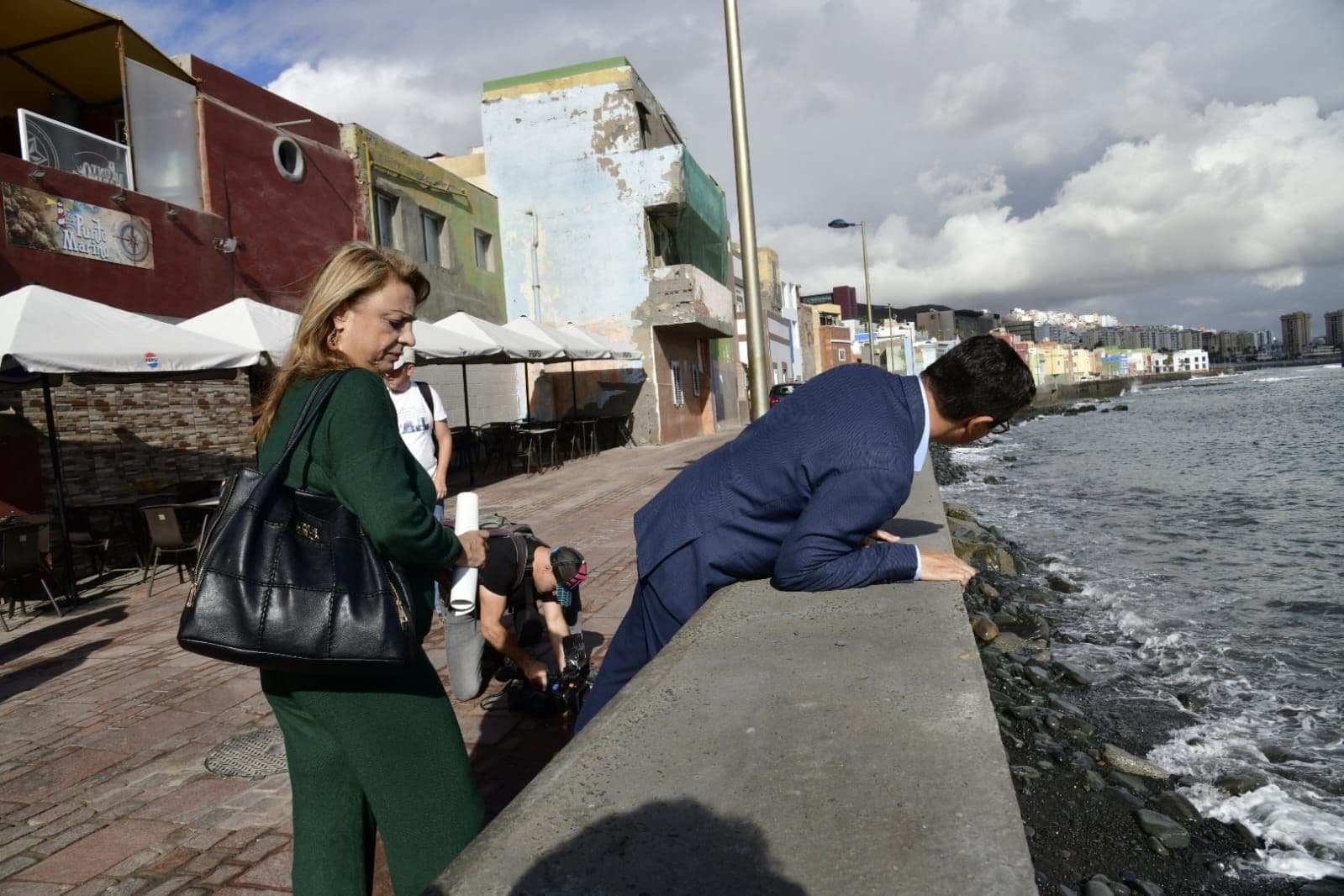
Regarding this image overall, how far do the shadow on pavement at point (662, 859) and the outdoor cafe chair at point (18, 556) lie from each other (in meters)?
6.59

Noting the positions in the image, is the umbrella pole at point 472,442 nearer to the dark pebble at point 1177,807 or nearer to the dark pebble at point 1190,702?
the dark pebble at point 1190,702

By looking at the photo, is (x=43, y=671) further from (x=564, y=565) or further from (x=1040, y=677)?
(x=1040, y=677)

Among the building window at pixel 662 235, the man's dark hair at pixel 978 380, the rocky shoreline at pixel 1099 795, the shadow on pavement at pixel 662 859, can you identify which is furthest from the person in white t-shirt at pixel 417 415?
Result: the building window at pixel 662 235

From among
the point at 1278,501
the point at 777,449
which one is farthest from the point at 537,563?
the point at 1278,501

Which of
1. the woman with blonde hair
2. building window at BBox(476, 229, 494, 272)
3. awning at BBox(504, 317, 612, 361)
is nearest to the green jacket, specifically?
the woman with blonde hair

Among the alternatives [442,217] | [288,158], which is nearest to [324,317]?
[288,158]

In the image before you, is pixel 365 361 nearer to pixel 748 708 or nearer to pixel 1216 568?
pixel 748 708

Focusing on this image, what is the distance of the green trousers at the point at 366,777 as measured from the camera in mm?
1657

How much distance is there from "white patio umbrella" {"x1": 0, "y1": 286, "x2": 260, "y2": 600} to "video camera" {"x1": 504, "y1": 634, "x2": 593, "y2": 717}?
4.43 meters

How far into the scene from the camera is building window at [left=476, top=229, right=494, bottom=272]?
19.3 metres

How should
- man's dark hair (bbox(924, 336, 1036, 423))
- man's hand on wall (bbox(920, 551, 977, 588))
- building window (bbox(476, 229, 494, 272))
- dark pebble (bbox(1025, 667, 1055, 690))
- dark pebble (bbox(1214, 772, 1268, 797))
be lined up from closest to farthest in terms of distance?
1. man's dark hair (bbox(924, 336, 1036, 423))
2. man's hand on wall (bbox(920, 551, 977, 588))
3. dark pebble (bbox(1214, 772, 1268, 797))
4. dark pebble (bbox(1025, 667, 1055, 690))
5. building window (bbox(476, 229, 494, 272))

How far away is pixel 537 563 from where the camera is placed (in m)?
3.23

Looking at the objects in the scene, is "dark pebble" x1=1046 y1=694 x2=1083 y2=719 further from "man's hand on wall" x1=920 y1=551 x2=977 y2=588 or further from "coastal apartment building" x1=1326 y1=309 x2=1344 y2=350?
"coastal apartment building" x1=1326 y1=309 x2=1344 y2=350

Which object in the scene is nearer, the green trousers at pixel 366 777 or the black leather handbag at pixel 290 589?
the black leather handbag at pixel 290 589
